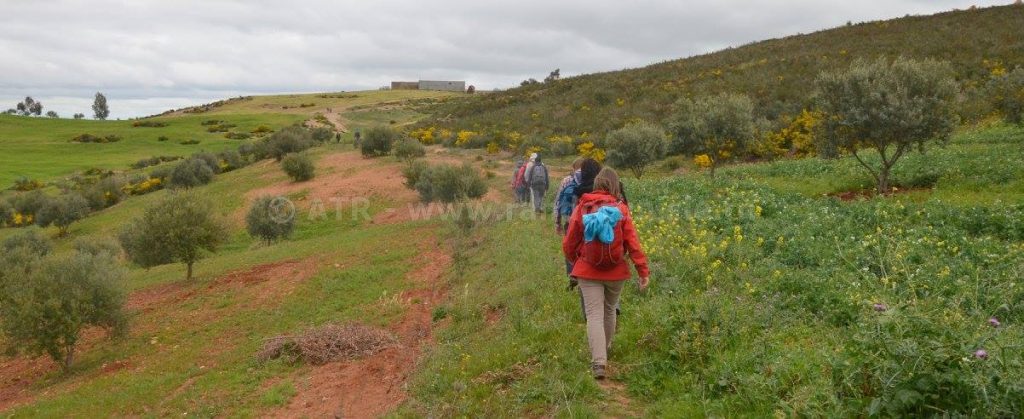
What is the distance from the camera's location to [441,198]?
26.8m

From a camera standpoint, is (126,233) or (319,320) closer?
(319,320)

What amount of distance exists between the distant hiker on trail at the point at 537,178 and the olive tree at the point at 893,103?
25.7ft

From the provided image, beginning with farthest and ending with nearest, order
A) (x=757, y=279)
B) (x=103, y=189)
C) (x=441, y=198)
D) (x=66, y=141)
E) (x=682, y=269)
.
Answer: (x=66, y=141) < (x=103, y=189) < (x=441, y=198) < (x=682, y=269) < (x=757, y=279)

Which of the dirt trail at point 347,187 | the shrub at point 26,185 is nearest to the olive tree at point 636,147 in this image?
the dirt trail at point 347,187

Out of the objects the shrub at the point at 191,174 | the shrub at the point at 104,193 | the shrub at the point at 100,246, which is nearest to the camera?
the shrub at the point at 100,246

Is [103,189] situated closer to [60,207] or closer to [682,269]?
[60,207]

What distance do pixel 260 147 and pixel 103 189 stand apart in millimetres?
12244

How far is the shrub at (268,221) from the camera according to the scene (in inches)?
1085

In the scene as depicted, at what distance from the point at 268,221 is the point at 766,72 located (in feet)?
122

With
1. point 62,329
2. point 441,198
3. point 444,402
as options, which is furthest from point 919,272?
point 441,198

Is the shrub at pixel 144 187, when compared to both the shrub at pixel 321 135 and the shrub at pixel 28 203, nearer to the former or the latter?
the shrub at pixel 28 203

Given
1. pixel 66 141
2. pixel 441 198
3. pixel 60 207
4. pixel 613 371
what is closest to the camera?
pixel 613 371

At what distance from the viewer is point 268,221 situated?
90.3 ft

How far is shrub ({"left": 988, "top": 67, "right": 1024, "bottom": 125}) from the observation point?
20438 millimetres
